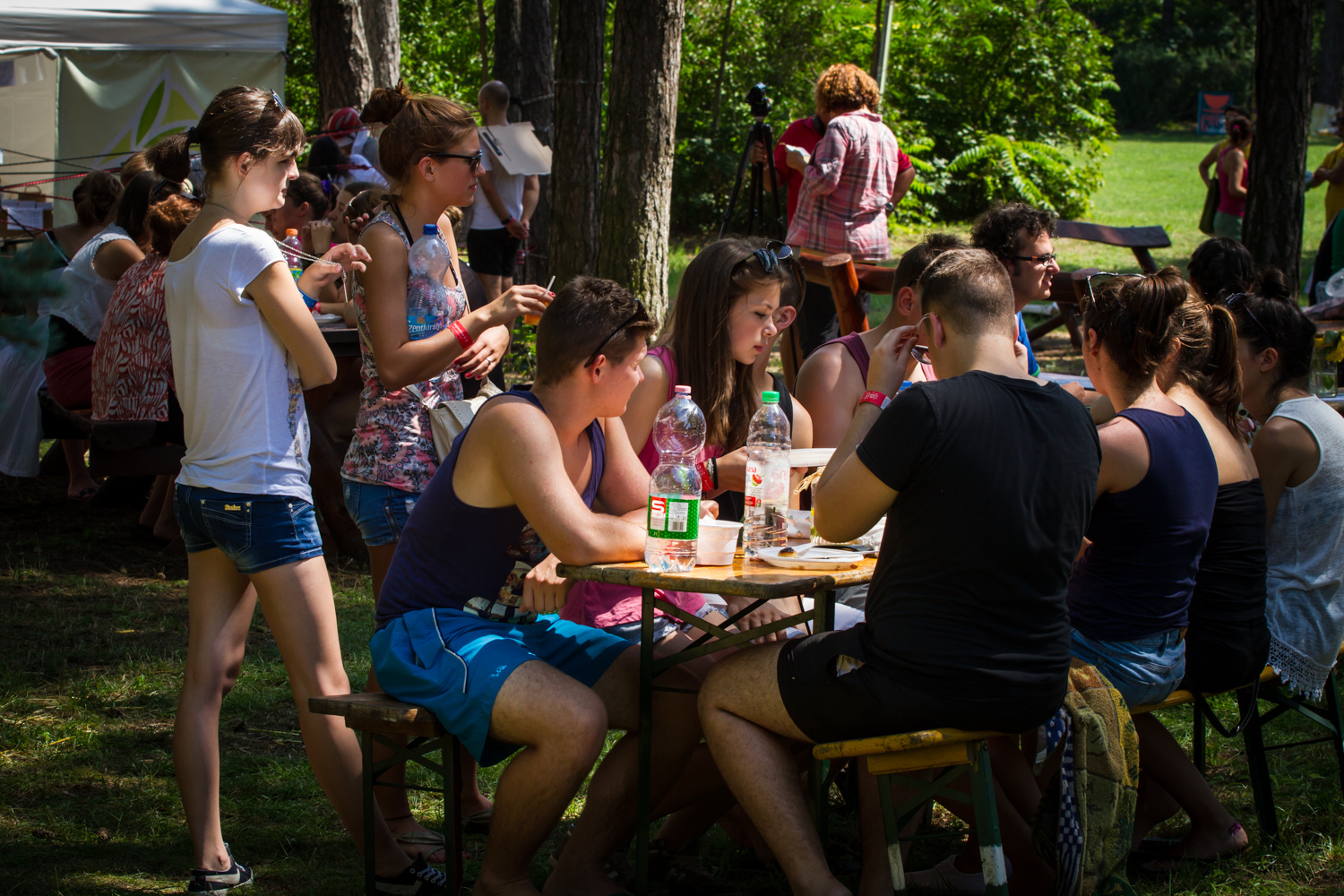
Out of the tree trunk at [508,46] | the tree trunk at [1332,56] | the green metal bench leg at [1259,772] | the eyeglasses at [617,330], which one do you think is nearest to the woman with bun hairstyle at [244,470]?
the eyeglasses at [617,330]

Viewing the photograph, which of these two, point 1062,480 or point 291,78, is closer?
point 1062,480

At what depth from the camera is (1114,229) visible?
8062mm

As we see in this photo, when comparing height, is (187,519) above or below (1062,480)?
below

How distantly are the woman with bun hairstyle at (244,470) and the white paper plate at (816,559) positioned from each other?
989 mm

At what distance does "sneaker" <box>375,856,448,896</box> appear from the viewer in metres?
2.77

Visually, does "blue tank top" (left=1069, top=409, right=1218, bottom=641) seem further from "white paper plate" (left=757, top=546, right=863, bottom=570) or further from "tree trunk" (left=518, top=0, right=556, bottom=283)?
"tree trunk" (left=518, top=0, right=556, bottom=283)

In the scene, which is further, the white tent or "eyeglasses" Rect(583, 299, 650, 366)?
the white tent

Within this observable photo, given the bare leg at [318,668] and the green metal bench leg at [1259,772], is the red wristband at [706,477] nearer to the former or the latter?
the bare leg at [318,668]

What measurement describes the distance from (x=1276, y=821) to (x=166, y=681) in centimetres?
→ 359

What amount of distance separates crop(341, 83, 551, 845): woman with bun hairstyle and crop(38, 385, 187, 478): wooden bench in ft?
7.10

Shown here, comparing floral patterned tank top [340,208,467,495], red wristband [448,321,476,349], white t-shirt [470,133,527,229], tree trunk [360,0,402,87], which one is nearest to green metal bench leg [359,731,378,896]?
floral patterned tank top [340,208,467,495]

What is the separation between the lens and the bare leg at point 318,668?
8.66 ft

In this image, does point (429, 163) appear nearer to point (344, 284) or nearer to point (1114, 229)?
point (344, 284)

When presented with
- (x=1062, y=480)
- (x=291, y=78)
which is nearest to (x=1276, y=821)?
(x=1062, y=480)
